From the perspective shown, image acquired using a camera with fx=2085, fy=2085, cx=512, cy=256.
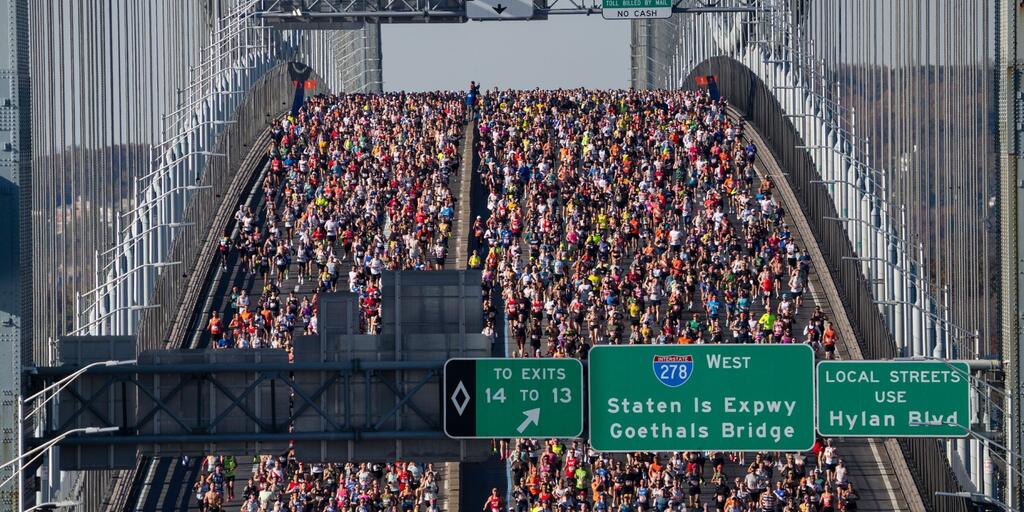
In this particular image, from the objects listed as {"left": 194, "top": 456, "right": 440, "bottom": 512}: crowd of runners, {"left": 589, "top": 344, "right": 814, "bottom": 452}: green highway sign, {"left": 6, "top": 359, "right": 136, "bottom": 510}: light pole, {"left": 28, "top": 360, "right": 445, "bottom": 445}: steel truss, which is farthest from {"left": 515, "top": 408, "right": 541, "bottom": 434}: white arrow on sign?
{"left": 194, "top": 456, "right": 440, "bottom": 512}: crowd of runners

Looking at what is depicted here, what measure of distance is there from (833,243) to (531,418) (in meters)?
26.7

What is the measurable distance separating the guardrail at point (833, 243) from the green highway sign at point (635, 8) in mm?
3906

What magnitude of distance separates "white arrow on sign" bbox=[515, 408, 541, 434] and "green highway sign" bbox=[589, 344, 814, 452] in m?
0.80

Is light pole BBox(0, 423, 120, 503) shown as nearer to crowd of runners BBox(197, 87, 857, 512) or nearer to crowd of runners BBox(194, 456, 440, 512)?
crowd of runners BBox(194, 456, 440, 512)

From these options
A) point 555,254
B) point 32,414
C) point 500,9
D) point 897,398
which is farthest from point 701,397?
point 500,9

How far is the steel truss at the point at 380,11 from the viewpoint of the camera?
70188 millimetres

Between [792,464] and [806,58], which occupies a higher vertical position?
[806,58]

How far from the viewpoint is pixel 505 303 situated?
166 feet

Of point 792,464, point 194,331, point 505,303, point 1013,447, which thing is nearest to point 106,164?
point 194,331

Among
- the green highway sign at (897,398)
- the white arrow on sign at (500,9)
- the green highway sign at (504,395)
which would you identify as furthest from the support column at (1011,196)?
the white arrow on sign at (500,9)

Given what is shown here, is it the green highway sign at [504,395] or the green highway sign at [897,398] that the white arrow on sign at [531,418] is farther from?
the green highway sign at [897,398]

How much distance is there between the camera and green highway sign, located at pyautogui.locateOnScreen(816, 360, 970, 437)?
2939cm

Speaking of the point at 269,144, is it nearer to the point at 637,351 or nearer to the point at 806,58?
the point at 806,58

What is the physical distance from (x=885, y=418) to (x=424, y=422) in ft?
21.4
